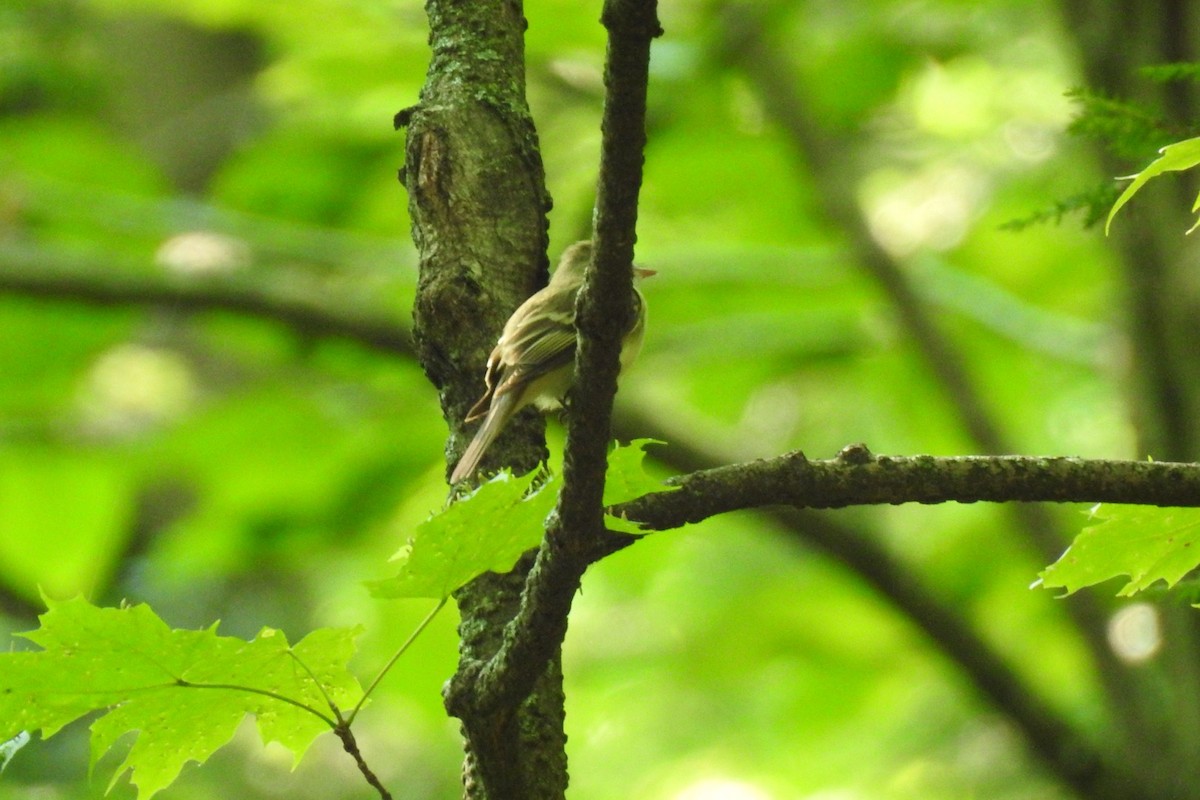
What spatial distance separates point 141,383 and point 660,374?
5.87m

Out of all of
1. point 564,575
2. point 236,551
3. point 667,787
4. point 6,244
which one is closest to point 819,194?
point 236,551

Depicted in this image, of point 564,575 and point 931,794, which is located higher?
point 931,794

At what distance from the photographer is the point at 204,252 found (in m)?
7.40

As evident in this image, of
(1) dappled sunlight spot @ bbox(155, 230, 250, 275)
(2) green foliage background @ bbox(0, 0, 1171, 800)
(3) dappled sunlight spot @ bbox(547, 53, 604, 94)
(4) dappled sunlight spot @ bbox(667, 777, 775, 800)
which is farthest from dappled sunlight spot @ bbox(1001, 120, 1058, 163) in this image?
(4) dappled sunlight spot @ bbox(667, 777, 775, 800)

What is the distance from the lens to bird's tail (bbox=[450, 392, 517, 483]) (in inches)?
90.5

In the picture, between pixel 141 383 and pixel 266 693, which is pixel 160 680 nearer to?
pixel 266 693

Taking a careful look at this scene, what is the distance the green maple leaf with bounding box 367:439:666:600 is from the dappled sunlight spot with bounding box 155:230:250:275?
5.25 meters

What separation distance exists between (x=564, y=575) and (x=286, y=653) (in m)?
0.49

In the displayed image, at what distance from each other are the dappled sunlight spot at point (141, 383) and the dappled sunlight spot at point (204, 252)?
7.63ft

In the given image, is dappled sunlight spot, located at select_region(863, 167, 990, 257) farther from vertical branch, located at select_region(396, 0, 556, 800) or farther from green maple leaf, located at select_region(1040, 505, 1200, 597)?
green maple leaf, located at select_region(1040, 505, 1200, 597)

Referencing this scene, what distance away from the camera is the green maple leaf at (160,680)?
6.42 feet

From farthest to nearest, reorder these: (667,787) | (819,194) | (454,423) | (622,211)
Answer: (667,787) < (819,194) < (454,423) < (622,211)

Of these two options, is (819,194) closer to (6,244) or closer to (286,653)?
(6,244)

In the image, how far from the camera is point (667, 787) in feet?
32.3
